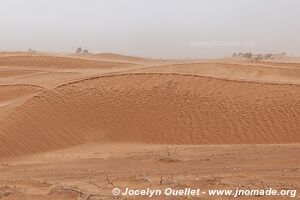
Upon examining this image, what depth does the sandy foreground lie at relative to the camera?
21.7ft

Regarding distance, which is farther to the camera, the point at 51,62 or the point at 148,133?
the point at 51,62

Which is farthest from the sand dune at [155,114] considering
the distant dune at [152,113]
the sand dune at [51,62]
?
the sand dune at [51,62]

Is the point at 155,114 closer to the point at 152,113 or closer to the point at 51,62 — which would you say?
the point at 152,113

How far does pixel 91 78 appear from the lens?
13742 millimetres

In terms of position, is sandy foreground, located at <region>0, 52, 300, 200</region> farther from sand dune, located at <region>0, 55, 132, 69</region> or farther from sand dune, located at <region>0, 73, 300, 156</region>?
sand dune, located at <region>0, 55, 132, 69</region>

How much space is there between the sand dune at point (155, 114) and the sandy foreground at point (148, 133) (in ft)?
0.09

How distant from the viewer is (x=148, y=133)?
11.7 meters

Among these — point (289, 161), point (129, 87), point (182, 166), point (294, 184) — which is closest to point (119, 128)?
point (129, 87)

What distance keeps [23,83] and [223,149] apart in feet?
30.6

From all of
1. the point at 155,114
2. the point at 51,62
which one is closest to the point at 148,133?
the point at 155,114

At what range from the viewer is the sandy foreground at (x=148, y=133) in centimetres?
663

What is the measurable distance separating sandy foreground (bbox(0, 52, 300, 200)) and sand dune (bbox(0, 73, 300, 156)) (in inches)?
1.1

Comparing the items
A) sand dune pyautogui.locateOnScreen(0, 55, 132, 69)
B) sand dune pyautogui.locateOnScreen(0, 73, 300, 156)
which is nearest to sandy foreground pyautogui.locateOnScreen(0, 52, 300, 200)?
sand dune pyautogui.locateOnScreen(0, 73, 300, 156)

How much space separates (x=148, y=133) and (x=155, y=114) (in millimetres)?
734
